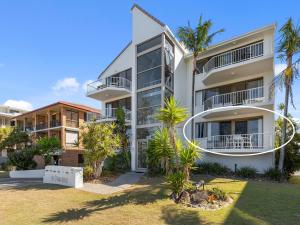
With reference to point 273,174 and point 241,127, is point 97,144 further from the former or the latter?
point 273,174

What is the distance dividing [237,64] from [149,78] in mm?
7354

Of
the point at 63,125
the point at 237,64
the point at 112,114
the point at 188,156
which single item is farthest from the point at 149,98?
the point at 63,125

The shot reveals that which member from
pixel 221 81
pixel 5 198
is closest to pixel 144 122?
pixel 221 81

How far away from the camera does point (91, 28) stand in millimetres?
16297

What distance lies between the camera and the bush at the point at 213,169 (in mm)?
17984

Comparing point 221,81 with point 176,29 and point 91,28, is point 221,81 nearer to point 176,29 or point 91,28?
point 176,29

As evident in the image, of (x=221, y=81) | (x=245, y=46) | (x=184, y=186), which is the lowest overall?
(x=184, y=186)

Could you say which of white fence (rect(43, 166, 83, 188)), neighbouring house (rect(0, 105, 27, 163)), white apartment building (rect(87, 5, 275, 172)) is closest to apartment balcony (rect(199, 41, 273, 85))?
white apartment building (rect(87, 5, 275, 172))

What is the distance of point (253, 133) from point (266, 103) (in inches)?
95.2

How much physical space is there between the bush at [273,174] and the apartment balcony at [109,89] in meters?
13.4

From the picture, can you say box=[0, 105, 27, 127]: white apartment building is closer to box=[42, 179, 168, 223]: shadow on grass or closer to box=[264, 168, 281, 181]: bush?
box=[42, 179, 168, 223]: shadow on grass

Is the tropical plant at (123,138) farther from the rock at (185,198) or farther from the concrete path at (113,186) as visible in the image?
the rock at (185,198)

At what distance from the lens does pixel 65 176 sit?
15016mm

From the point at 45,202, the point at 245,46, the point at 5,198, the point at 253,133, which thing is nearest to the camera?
the point at 45,202
